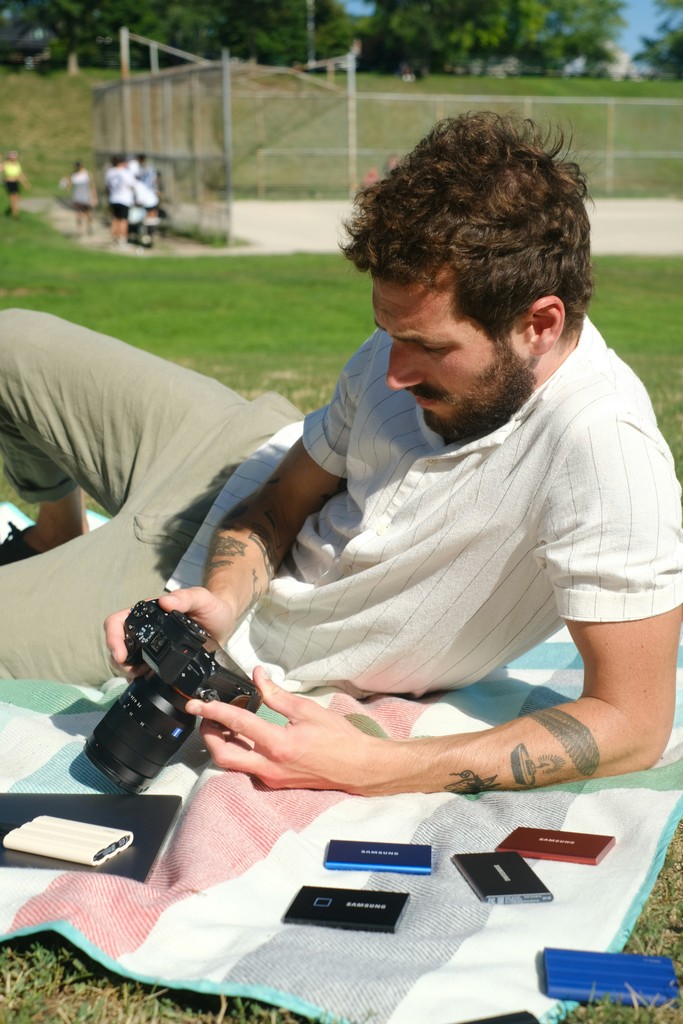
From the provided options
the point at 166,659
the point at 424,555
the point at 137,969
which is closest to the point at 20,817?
the point at 166,659

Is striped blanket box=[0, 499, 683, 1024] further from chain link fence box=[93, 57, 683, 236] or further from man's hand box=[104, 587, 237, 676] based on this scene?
chain link fence box=[93, 57, 683, 236]

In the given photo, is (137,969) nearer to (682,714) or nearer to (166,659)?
(166,659)

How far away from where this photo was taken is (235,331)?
1356cm

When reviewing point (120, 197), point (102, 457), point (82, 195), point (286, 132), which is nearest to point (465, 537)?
point (102, 457)

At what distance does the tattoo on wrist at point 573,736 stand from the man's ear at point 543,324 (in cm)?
80

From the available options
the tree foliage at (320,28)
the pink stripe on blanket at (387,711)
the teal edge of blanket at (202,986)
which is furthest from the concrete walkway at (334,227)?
the tree foliage at (320,28)

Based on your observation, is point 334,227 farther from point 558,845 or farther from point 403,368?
point 558,845

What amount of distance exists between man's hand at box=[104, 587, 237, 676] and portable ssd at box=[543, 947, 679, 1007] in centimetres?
115

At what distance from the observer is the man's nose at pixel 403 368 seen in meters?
2.62

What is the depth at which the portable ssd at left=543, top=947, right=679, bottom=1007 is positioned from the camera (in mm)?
1973

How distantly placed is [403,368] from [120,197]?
2263 cm

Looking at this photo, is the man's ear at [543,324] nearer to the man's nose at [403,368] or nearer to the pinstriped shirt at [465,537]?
the pinstriped shirt at [465,537]

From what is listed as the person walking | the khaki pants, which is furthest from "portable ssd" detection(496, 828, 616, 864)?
the person walking

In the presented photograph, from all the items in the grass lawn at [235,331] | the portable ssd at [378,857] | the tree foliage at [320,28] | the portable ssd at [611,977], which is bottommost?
the grass lawn at [235,331]
